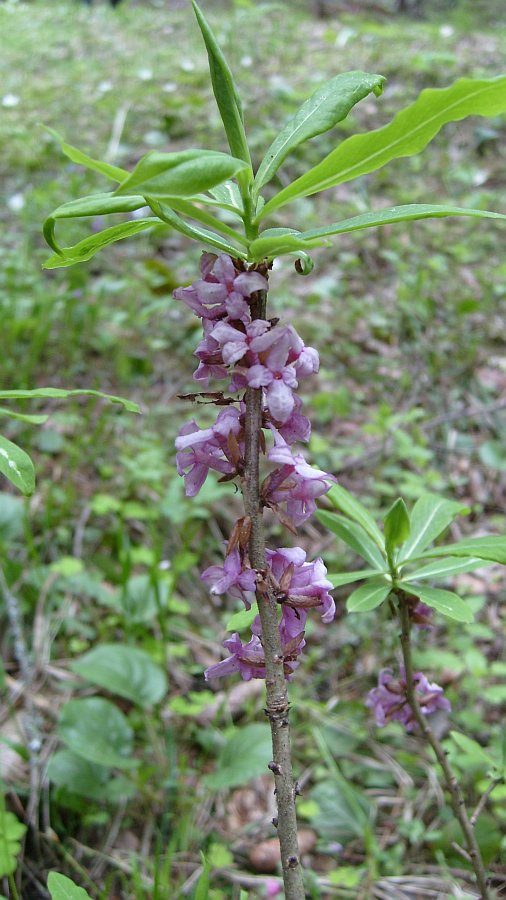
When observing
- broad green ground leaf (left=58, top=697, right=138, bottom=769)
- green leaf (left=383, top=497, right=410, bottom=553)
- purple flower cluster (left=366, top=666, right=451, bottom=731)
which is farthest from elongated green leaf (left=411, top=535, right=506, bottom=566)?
broad green ground leaf (left=58, top=697, right=138, bottom=769)

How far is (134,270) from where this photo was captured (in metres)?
4.46

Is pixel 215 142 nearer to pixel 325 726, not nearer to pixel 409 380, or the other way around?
pixel 409 380

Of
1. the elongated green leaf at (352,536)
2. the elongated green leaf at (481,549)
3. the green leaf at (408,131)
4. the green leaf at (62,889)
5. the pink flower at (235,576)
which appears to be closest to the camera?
the green leaf at (408,131)

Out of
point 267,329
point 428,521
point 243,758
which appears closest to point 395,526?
point 428,521

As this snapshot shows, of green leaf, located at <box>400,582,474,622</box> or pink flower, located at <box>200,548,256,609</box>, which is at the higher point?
pink flower, located at <box>200,548,256,609</box>

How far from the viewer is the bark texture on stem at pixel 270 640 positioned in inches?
34.5

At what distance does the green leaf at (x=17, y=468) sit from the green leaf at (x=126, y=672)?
3.86ft

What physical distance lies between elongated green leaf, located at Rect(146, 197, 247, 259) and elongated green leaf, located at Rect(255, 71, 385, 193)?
89mm

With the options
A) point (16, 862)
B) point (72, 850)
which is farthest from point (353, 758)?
point (16, 862)

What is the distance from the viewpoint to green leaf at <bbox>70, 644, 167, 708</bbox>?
6.95 feet

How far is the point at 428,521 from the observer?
142cm

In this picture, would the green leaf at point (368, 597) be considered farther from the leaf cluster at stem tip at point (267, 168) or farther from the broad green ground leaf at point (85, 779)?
the broad green ground leaf at point (85, 779)

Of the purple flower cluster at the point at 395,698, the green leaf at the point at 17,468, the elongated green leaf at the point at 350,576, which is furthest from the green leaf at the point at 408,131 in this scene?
the purple flower cluster at the point at 395,698

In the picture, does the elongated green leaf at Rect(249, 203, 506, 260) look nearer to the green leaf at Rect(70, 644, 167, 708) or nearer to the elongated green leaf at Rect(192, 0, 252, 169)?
the elongated green leaf at Rect(192, 0, 252, 169)
